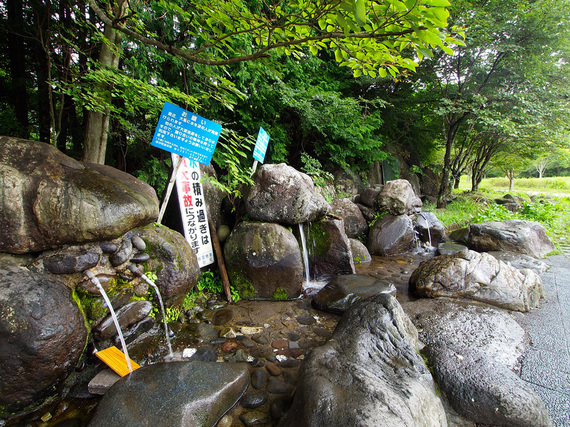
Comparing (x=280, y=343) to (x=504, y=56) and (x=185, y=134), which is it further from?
(x=504, y=56)

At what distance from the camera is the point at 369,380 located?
236cm

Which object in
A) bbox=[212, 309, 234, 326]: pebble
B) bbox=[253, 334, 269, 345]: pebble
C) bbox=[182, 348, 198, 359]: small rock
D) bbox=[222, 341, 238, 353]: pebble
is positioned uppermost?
bbox=[212, 309, 234, 326]: pebble

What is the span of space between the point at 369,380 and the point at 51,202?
11.7ft

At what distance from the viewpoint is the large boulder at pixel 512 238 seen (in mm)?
7410

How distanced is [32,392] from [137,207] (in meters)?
2.04

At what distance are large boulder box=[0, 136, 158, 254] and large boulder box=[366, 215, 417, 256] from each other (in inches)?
282

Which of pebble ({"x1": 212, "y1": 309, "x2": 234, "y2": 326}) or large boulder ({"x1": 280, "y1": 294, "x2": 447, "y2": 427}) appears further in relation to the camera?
pebble ({"x1": 212, "y1": 309, "x2": 234, "y2": 326})

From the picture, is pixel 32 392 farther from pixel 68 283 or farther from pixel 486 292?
pixel 486 292

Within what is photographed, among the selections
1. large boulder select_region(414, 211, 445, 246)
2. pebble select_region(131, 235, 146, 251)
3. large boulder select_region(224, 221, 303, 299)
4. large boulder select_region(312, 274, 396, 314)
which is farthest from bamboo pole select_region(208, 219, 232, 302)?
large boulder select_region(414, 211, 445, 246)

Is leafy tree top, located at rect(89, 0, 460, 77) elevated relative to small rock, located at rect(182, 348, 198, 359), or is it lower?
elevated

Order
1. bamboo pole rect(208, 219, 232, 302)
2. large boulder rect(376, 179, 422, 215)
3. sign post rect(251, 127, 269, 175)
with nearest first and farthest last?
bamboo pole rect(208, 219, 232, 302), sign post rect(251, 127, 269, 175), large boulder rect(376, 179, 422, 215)

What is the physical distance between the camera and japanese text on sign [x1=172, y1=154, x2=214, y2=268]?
498 cm

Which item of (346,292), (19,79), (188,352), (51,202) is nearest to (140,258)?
(51,202)

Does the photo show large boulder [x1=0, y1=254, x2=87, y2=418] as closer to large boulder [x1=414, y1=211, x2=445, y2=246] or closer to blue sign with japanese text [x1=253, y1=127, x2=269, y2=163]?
blue sign with japanese text [x1=253, y1=127, x2=269, y2=163]
